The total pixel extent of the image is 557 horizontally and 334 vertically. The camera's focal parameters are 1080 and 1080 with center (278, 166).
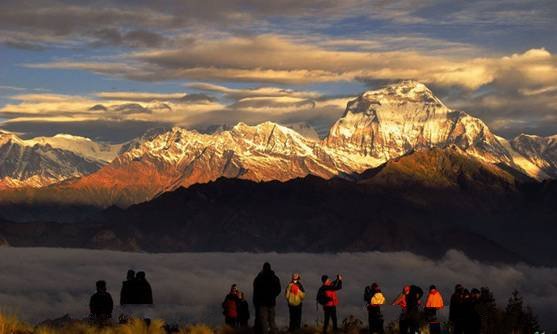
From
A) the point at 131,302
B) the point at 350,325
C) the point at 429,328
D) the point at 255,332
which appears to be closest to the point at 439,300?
the point at 429,328

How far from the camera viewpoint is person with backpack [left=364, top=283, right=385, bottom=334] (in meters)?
49.7

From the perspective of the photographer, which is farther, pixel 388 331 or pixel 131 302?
pixel 388 331

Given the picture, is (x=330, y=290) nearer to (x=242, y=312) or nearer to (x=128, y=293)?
(x=242, y=312)

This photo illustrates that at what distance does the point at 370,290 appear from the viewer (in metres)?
51.0

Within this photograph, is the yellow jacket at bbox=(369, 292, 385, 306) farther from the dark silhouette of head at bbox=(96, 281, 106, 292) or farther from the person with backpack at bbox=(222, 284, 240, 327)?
the dark silhouette of head at bbox=(96, 281, 106, 292)

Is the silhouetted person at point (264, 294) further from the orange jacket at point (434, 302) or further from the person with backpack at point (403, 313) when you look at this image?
the orange jacket at point (434, 302)

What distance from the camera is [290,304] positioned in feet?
163

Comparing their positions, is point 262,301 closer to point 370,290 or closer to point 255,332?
point 255,332

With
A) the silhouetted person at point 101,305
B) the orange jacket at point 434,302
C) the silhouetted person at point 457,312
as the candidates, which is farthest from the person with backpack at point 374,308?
the silhouetted person at point 101,305

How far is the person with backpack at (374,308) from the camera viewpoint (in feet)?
163

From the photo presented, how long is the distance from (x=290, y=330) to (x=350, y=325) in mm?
3206

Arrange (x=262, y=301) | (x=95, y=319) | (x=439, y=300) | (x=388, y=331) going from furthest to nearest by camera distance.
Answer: (x=388, y=331) < (x=439, y=300) < (x=262, y=301) < (x=95, y=319)

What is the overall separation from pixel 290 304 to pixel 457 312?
8.56 metres

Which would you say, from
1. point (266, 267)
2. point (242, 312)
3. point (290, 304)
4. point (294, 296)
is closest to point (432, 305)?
point (294, 296)
